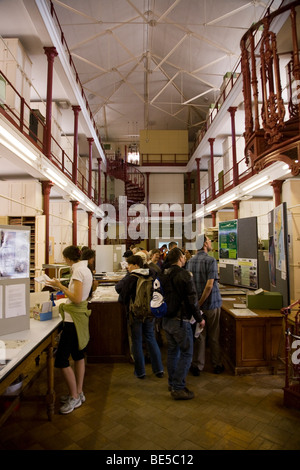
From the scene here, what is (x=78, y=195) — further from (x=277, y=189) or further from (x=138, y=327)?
(x=138, y=327)

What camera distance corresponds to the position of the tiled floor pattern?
7.27 feet

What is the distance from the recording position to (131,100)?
16.4 metres

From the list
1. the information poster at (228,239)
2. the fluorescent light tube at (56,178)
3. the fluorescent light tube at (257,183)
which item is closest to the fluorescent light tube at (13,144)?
the fluorescent light tube at (56,178)

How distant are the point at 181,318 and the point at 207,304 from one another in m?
0.89

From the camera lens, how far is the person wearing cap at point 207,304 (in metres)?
3.54

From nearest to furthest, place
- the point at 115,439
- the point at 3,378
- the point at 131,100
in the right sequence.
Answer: the point at 3,378 → the point at 115,439 → the point at 131,100

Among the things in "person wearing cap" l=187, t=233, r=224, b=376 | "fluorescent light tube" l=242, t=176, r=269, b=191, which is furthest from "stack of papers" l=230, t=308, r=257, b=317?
"fluorescent light tube" l=242, t=176, r=269, b=191

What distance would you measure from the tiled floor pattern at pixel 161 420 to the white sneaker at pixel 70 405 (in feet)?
0.18

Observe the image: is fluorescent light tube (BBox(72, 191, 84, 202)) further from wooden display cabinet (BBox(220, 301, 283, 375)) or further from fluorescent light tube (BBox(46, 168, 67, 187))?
wooden display cabinet (BBox(220, 301, 283, 375))

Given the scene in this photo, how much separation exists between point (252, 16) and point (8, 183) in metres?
10.6

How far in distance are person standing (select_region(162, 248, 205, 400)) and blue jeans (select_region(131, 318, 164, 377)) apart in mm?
510
